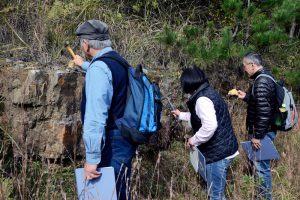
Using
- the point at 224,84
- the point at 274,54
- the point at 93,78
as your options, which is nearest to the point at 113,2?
the point at 224,84

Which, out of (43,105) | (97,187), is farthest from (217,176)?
(43,105)

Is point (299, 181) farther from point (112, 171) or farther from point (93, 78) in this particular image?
point (93, 78)

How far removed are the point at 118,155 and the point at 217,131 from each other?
97 cm

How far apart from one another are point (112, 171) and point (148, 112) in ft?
1.50

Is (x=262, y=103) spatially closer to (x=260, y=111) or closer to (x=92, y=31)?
(x=260, y=111)

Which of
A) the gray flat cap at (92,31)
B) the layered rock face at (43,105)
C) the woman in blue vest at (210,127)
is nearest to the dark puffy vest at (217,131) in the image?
the woman in blue vest at (210,127)

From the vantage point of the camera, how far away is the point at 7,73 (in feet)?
14.9

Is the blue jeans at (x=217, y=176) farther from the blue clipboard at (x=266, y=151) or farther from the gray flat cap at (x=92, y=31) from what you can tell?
the gray flat cap at (x=92, y=31)

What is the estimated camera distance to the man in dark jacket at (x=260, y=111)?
Answer: 396 centimetres

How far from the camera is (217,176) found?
360cm

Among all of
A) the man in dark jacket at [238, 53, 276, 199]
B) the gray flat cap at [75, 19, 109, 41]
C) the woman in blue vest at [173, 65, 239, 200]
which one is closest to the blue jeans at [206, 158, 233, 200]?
the woman in blue vest at [173, 65, 239, 200]

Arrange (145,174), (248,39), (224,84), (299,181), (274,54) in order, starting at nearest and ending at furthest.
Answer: (299,181), (145,174), (248,39), (224,84), (274,54)

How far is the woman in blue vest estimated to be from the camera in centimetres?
340

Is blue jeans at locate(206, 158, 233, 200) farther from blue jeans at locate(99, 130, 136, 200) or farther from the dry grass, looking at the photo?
blue jeans at locate(99, 130, 136, 200)
